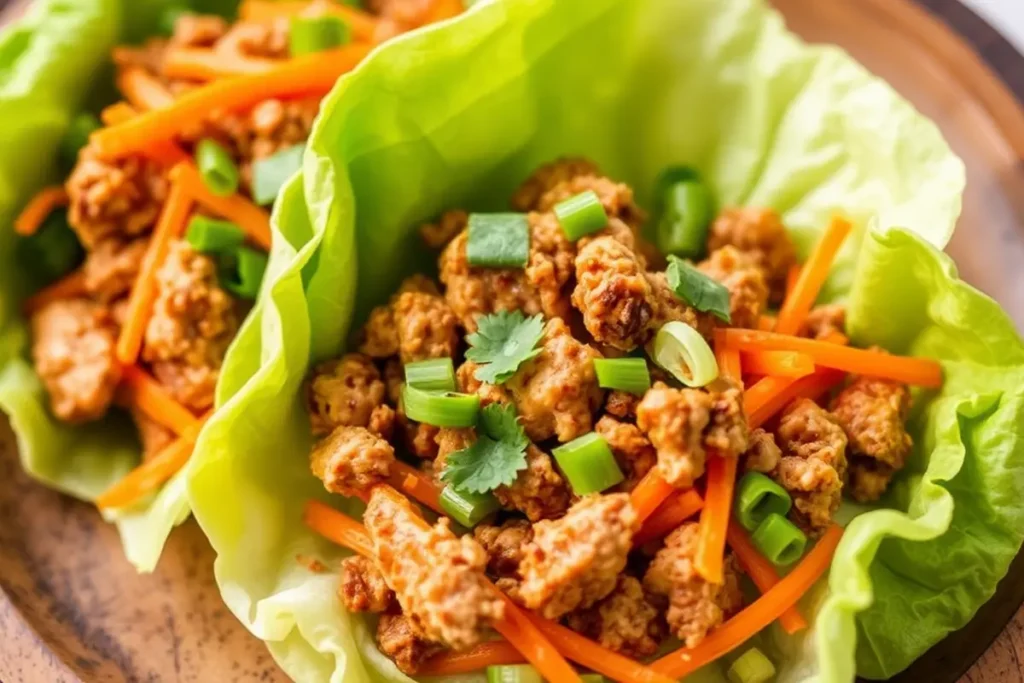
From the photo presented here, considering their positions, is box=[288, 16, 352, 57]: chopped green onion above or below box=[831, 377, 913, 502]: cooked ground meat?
below

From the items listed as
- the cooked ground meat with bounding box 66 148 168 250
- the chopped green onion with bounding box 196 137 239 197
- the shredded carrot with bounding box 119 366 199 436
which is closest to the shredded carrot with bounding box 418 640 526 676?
the shredded carrot with bounding box 119 366 199 436

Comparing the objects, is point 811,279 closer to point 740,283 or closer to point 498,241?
point 740,283

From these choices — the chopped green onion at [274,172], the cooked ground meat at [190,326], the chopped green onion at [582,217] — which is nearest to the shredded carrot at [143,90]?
the chopped green onion at [274,172]

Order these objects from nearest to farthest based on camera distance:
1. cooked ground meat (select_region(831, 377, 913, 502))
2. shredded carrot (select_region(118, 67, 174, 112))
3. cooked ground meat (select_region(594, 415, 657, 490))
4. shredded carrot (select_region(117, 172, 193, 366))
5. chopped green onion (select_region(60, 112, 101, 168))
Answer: cooked ground meat (select_region(594, 415, 657, 490))
cooked ground meat (select_region(831, 377, 913, 502))
shredded carrot (select_region(117, 172, 193, 366))
shredded carrot (select_region(118, 67, 174, 112))
chopped green onion (select_region(60, 112, 101, 168))

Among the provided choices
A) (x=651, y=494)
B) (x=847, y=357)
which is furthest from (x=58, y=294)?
(x=847, y=357)

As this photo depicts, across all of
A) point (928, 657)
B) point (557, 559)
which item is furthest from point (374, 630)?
point (928, 657)

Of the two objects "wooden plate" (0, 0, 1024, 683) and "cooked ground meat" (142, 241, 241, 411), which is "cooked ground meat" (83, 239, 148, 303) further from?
"wooden plate" (0, 0, 1024, 683)
